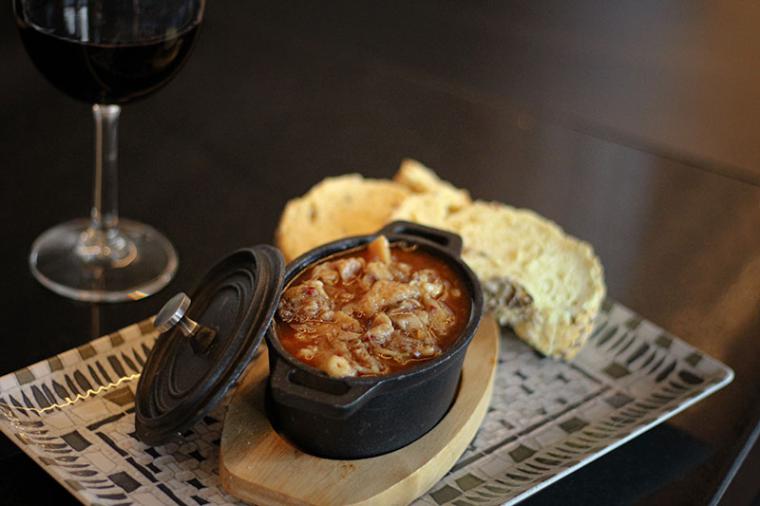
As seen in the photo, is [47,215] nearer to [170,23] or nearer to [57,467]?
[170,23]

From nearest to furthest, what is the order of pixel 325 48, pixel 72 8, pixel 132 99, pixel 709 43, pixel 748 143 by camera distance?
1. pixel 72 8
2. pixel 132 99
3. pixel 325 48
4. pixel 748 143
5. pixel 709 43

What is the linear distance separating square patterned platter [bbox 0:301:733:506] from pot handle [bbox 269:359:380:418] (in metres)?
0.17

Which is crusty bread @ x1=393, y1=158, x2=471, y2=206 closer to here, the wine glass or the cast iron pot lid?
the wine glass

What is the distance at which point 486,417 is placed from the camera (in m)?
1.54

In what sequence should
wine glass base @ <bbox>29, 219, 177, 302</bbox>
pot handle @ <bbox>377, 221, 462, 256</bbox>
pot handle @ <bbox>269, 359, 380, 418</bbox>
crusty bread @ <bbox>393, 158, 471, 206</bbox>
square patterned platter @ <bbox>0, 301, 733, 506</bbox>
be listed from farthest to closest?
crusty bread @ <bbox>393, 158, 471, 206</bbox>, wine glass base @ <bbox>29, 219, 177, 302</bbox>, pot handle @ <bbox>377, 221, 462, 256</bbox>, square patterned platter @ <bbox>0, 301, 733, 506</bbox>, pot handle @ <bbox>269, 359, 380, 418</bbox>

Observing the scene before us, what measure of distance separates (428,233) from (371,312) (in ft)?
0.89

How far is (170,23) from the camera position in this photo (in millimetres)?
1622

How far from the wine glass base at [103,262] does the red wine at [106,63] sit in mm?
306

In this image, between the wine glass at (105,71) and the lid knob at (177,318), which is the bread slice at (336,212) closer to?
the wine glass at (105,71)

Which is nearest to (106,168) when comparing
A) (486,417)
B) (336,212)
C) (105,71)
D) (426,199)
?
(105,71)

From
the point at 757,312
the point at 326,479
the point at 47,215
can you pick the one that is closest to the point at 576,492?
the point at 326,479

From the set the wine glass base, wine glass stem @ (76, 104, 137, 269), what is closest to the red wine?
wine glass stem @ (76, 104, 137, 269)

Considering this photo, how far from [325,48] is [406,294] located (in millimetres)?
1364

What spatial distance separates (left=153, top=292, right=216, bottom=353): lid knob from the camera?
131 cm
